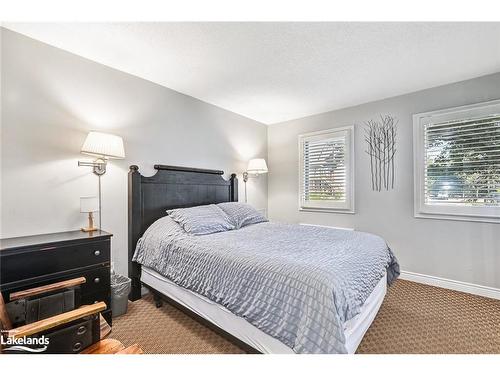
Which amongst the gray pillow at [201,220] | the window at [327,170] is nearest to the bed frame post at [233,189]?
the gray pillow at [201,220]

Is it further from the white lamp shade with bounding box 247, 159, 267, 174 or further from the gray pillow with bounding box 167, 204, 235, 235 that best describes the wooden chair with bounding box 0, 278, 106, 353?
the white lamp shade with bounding box 247, 159, 267, 174

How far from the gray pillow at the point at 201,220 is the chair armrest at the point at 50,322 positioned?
1.16m

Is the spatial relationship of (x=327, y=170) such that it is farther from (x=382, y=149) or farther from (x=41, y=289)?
(x=41, y=289)

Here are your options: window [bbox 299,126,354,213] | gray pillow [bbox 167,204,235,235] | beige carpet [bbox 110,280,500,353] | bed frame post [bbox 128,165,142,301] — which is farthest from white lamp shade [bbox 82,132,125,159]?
window [bbox 299,126,354,213]

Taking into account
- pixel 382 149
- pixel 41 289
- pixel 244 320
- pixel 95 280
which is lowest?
pixel 244 320

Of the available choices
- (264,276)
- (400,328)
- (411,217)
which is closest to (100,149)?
(264,276)

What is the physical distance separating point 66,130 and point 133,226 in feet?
3.67

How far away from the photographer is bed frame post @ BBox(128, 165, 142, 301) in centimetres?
258

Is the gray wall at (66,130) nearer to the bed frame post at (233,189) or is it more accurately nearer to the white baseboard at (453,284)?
the bed frame post at (233,189)

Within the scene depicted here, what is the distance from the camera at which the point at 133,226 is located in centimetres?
259

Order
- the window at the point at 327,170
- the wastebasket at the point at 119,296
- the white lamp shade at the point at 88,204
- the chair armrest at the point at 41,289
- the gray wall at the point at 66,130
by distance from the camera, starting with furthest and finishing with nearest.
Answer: the window at the point at 327,170
the wastebasket at the point at 119,296
the white lamp shade at the point at 88,204
the gray wall at the point at 66,130
the chair armrest at the point at 41,289

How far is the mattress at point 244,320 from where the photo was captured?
146 centimetres

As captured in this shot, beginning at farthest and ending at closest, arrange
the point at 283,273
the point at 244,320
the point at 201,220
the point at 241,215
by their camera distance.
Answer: the point at 241,215, the point at 201,220, the point at 244,320, the point at 283,273
